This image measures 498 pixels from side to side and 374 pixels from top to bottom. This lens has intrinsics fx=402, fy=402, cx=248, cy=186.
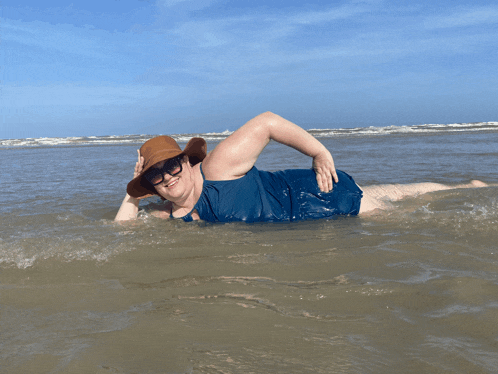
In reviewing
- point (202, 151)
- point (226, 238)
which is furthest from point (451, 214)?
point (202, 151)

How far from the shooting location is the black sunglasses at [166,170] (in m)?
3.37

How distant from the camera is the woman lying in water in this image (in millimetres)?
3439

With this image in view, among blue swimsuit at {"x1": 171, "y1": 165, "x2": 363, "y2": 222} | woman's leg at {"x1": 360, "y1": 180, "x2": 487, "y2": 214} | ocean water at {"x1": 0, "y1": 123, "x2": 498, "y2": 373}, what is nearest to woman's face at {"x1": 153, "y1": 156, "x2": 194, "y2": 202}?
blue swimsuit at {"x1": 171, "y1": 165, "x2": 363, "y2": 222}

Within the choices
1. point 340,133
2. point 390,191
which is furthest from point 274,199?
point 340,133

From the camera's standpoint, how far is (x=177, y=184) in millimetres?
3426

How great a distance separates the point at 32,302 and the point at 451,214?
3254 mm

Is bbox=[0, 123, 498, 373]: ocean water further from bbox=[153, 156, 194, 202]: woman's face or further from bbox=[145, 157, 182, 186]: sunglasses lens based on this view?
bbox=[145, 157, 182, 186]: sunglasses lens

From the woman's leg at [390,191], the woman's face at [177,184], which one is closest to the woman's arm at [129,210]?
the woman's face at [177,184]

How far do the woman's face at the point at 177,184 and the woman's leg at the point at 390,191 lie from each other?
5.53 ft

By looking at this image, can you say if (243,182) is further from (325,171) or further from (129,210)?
(129,210)

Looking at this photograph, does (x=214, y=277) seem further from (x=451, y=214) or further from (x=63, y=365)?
(x=451, y=214)

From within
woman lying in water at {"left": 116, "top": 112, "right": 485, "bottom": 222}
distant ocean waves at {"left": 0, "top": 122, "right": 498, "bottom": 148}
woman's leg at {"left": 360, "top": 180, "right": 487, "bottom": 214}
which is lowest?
woman's leg at {"left": 360, "top": 180, "right": 487, "bottom": 214}

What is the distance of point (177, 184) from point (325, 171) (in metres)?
1.37

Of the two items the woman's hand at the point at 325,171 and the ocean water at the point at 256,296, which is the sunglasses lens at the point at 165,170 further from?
the woman's hand at the point at 325,171
